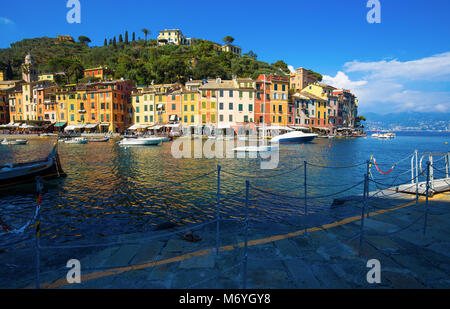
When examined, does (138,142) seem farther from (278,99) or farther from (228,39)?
(228,39)

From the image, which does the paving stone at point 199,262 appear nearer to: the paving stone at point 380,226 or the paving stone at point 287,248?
the paving stone at point 287,248

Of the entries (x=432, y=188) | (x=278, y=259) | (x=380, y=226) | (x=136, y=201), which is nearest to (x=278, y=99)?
(x=432, y=188)

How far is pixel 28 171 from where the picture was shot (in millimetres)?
14414

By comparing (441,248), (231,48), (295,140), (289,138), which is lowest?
(441,248)

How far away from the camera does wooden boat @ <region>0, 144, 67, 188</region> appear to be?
44.1 ft

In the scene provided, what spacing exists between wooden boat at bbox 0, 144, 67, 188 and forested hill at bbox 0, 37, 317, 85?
6264 cm

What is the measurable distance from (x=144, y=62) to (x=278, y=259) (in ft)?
332

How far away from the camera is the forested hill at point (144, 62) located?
77188mm

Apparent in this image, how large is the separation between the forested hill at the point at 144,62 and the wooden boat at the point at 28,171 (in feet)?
206

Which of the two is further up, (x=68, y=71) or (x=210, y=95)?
(x=68, y=71)

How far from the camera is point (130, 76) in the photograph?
258 ft

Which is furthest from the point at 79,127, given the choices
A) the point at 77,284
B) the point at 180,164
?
the point at 77,284
